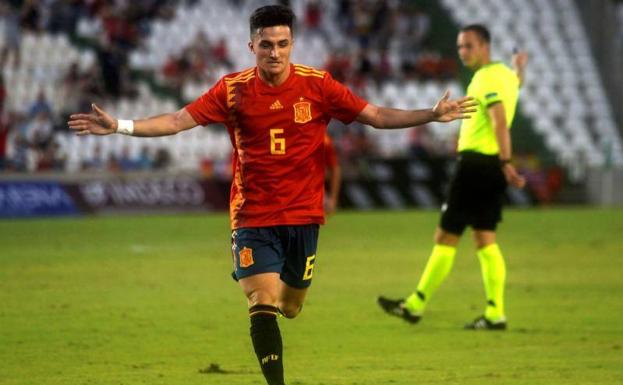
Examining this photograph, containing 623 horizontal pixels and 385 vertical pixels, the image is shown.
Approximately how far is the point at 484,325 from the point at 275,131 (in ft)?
12.9

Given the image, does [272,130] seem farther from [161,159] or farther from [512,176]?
[161,159]

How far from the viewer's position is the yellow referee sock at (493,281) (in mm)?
10375

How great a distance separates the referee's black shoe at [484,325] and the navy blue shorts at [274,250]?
325 centimetres

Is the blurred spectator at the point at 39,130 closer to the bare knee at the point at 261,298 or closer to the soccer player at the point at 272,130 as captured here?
the soccer player at the point at 272,130

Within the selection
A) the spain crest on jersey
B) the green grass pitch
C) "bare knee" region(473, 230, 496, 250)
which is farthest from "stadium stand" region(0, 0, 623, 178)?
the spain crest on jersey

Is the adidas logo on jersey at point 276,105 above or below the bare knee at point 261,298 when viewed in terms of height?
above

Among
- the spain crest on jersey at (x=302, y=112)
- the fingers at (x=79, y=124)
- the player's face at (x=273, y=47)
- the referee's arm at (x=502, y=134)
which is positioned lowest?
the referee's arm at (x=502, y=134)

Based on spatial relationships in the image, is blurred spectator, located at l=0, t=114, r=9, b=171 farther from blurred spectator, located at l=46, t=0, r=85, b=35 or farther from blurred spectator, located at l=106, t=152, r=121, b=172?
blurred spectator, located at l=46, t=0, r=85, b=35

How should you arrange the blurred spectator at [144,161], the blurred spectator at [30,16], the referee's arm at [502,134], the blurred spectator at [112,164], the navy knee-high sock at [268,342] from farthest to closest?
the blurred spectator at [30,16], the blurred spectator at [144,161], the blurred spectator at [112,164], the referee's arm at [502,134], the navy knee-high sock at [268,342]

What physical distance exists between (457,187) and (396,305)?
1.13 metres

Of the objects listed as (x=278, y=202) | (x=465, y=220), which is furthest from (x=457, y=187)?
(x=278, y=202)

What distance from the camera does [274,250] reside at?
7.19 metres

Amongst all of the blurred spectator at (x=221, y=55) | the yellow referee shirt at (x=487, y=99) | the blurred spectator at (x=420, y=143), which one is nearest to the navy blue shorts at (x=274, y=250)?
the yellow referee shirt at (x=487, y=99)

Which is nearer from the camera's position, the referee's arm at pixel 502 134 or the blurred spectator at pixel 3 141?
the referee's arm at pixel 502 134
